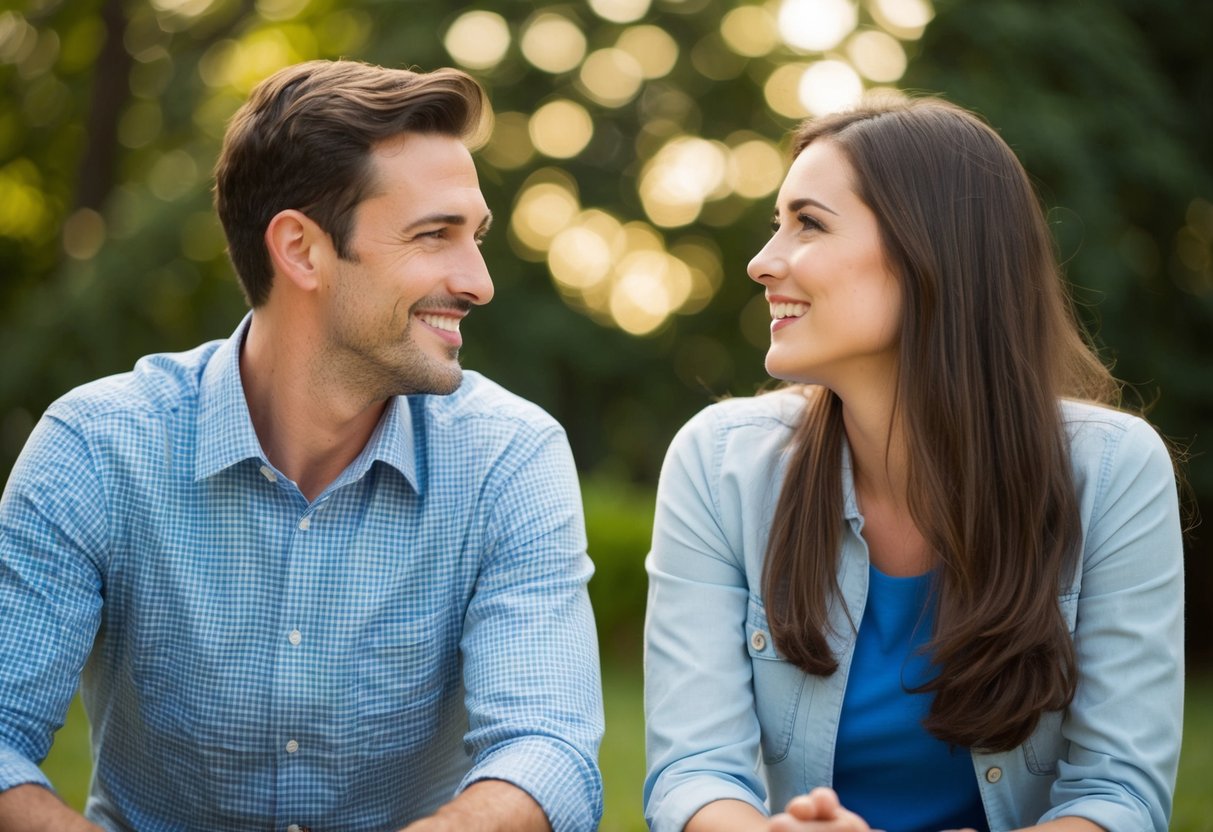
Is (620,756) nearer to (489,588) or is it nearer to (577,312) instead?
(489,588)

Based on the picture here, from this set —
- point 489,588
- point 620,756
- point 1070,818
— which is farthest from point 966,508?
point 620,756

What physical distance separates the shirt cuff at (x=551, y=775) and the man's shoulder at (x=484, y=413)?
721mm

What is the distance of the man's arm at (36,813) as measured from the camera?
2357 mm

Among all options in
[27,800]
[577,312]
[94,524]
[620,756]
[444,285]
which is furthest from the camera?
[577,312]

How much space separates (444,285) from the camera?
9.35ft

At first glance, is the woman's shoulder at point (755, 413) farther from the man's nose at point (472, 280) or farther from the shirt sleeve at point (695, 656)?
the man's nose at point (472, 280)

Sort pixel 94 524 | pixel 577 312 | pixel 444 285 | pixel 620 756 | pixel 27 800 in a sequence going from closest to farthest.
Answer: pixel 27 800, pixel 94 524, pixel 444 285, pixel 620 756, pixel 577 312

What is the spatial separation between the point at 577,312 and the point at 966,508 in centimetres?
815

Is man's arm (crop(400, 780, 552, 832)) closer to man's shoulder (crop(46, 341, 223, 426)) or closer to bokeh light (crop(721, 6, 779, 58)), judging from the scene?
man's shoulder (crop(46, 341, 223, 426))

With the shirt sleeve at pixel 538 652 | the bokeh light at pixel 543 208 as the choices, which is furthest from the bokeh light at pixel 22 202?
the shirt sleeve at pixel 538 652

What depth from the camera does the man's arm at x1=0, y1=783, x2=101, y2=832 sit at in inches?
92.8

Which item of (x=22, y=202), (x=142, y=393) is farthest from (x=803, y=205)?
(x=22, y=202)

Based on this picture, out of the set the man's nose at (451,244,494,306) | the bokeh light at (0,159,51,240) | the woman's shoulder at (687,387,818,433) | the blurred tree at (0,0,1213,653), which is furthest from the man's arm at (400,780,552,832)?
the bokeh light at (0,159,51,240)

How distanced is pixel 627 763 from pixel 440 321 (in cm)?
344
